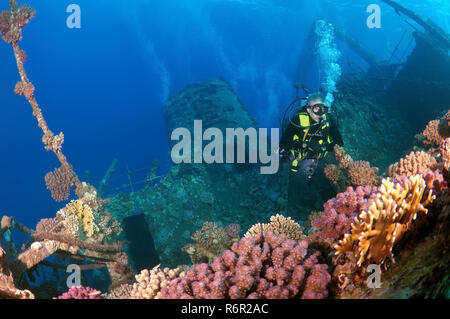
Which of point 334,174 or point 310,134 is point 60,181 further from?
point 334,174

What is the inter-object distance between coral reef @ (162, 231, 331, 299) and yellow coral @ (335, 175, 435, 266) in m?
0.40

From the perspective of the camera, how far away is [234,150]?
33.5 ft

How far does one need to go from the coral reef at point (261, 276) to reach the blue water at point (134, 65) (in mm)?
36618

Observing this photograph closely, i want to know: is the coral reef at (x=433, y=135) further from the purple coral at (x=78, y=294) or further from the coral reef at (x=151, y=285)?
the purple coral at (x=78, y=294)

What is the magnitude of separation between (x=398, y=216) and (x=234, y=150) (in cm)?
817

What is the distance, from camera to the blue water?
53438 millimetres

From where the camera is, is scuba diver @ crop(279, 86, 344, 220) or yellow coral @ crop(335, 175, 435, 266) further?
scuba diver @ crop(279, 86, 344, 220)

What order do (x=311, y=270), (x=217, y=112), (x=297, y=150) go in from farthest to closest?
1. (x=217, y=112)
2. (x=297, y=150)
3. (x=311, y=270)

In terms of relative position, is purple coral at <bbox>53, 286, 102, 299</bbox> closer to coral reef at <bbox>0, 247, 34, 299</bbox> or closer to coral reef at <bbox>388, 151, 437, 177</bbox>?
coral reef at <bbox>0, 247, 34, 299</bbox>

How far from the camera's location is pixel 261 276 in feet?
8.64

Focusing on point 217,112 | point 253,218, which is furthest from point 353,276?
point 217,112

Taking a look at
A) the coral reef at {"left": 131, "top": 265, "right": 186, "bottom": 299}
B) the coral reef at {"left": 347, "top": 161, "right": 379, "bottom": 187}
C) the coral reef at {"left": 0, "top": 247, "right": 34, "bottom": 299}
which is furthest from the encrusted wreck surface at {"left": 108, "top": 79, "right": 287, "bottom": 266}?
the coral reef at {"left": 131, "top": 265, "right": 186, "bottom": 299}

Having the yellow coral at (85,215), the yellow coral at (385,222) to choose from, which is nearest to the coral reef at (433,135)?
the yellow coral at (385,222)
